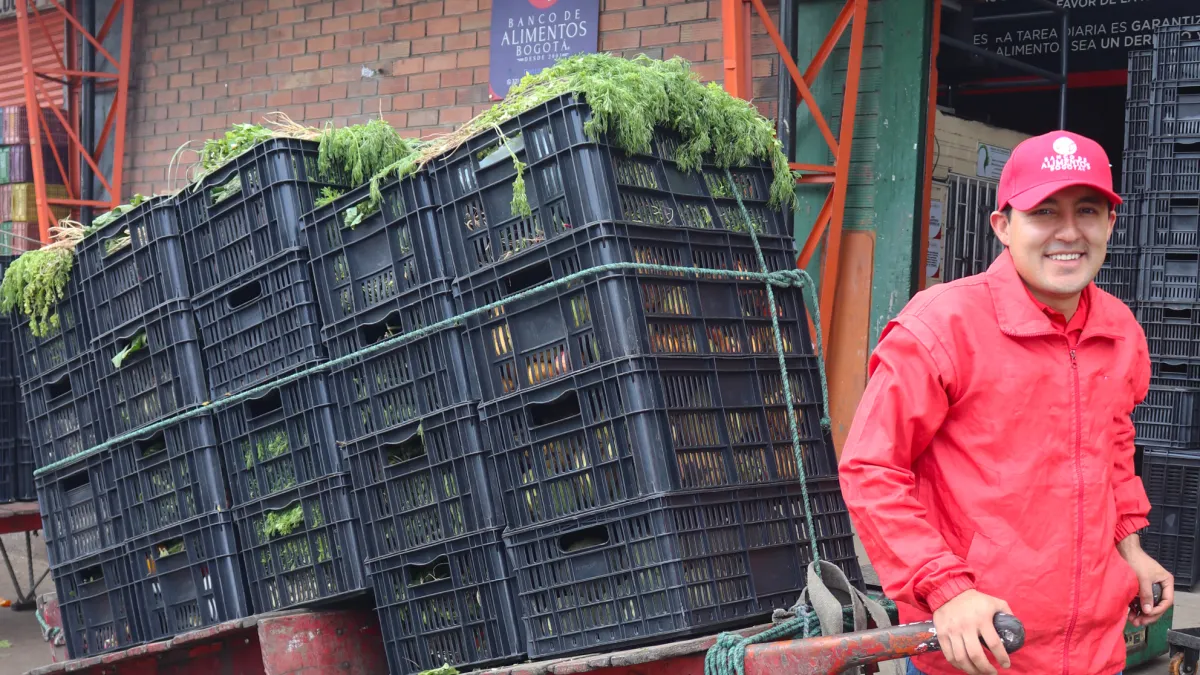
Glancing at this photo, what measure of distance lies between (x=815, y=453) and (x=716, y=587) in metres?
0.63

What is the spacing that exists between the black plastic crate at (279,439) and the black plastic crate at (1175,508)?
14.9 feet

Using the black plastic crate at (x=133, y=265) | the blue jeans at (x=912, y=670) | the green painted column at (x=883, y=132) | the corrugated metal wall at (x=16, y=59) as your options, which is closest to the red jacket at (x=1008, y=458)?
the blue jeans at (x=912, y=670)

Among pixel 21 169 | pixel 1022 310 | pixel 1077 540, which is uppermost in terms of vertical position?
pixel 21 169

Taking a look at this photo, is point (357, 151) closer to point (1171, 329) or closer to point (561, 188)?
point (561, 188)

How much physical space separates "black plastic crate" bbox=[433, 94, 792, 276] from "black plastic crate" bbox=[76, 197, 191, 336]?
1.27 metres

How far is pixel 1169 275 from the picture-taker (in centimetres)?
637

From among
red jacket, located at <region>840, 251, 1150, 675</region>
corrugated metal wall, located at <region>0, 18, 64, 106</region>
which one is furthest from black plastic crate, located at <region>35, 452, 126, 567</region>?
corrugated metal wall, located at <region>0, 18, 64, 106</region>

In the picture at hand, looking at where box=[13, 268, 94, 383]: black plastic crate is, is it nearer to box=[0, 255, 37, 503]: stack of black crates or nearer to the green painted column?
box=[0, 255, 37, 503]: stack of black crates

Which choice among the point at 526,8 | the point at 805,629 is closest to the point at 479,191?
A: the point at 805,629

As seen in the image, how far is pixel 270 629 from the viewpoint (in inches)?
147

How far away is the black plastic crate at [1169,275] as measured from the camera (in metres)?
6.30

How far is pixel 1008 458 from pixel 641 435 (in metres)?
0.92

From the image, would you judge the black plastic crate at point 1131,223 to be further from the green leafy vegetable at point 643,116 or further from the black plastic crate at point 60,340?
the black plastic crate at point 60,340

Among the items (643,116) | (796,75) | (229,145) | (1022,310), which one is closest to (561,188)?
(643,116)
